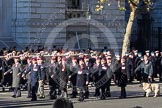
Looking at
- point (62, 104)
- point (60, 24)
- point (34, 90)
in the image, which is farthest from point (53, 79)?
point (60, 24)

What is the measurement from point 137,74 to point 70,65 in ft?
25.0

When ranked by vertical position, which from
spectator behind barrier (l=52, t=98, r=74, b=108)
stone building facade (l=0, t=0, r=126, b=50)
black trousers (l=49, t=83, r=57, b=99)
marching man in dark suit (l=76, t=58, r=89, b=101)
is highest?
stone building facade (l=0, t=0, r=126, b=50)

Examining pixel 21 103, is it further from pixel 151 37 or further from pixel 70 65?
pixel 151 37

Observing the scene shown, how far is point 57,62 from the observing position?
2256cm

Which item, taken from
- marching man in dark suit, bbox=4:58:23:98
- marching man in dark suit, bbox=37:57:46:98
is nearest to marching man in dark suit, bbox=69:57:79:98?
marching man in dark suit, bbox=37:57:46:98

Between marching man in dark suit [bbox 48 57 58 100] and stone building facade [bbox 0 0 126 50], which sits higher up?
stone building facade [bbox 0 0 126 50]

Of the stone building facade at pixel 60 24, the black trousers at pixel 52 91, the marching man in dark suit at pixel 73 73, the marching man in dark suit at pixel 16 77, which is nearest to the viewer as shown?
the black trousers at pixel 52 91

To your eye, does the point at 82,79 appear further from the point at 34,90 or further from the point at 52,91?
the point at 34,90

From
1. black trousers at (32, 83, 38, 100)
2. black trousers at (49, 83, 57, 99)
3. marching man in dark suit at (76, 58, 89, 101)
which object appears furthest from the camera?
black trousers at (49, 83, 57, 99)

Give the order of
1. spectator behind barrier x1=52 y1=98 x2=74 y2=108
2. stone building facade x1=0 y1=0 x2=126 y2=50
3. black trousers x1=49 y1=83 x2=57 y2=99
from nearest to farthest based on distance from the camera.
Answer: spectator behind barrier x1=52 y1=98 x2=74 y2=108
black trousers x1=49 y1=83 x2=57 y2=99
stone building facade x1=0 y1=0 x2=126 y2=50

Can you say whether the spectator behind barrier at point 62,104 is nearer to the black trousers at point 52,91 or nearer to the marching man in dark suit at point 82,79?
the marching man in dark suit at point 82,79

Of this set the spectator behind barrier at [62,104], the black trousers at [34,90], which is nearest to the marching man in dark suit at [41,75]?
the black trousers at [34,90]

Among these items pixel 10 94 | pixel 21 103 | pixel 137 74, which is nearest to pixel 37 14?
pixel 137 74

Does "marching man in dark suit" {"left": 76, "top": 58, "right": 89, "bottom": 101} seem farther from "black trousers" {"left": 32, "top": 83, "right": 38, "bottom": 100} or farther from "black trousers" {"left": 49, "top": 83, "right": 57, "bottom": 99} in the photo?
"black trousers" {"left": 32, "top": 83, "right": 38, "bottom": 100}
